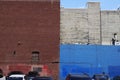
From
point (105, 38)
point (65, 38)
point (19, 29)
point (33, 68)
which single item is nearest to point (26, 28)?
point (19, 29)

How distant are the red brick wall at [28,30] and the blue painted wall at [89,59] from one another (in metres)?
1.36

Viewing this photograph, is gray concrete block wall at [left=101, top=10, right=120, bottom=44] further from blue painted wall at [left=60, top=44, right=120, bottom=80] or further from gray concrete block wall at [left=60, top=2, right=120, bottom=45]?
blue painted wall at [left=60, top=44, right=120, bottom=80]

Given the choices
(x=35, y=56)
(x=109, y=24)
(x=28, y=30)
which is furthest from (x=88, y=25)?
(x=35, y=56)

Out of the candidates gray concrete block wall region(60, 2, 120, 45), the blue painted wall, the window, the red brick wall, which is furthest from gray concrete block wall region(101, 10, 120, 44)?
the window

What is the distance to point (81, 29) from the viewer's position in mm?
70938

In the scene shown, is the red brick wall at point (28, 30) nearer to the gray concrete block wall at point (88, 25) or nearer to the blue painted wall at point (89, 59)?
the blue painted wall at point (89, 59)

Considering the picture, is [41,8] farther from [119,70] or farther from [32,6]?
[119,70]

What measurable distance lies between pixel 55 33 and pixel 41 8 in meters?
4.06

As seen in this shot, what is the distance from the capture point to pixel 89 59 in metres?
60.8

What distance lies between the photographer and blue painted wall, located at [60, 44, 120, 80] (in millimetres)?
60469

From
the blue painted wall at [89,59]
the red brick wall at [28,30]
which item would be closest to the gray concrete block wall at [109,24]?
the blue painted wall at [89,59]

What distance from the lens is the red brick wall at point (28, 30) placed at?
59875 millimetres

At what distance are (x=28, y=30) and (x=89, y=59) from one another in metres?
9.53

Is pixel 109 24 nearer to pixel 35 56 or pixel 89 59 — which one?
pixel 89 59
